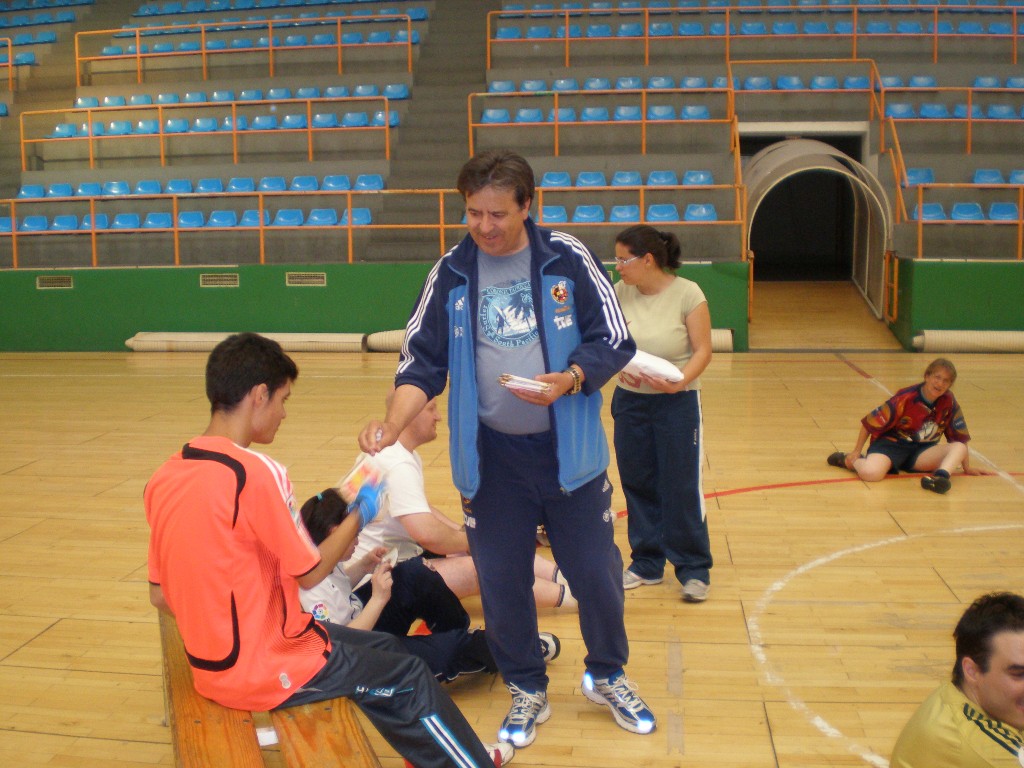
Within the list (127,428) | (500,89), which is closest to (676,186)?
(500,89)

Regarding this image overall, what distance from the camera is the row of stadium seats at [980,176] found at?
13982 millimetres

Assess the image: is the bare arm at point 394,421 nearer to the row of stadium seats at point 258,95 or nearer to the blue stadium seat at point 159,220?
the blue stadium seat at point 159,220

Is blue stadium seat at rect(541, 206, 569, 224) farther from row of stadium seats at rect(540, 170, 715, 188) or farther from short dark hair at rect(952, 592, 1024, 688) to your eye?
short dark hair at rect(952, 592, 1024, 688)

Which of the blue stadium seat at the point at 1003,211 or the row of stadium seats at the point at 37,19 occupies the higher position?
the row of stadium seats at the point at 37,19

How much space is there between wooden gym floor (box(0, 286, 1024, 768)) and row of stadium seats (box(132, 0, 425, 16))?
13.1 m

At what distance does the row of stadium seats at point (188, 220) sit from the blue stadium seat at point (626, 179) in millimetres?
3392

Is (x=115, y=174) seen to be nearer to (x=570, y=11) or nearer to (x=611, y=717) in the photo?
(x=570, y=11)

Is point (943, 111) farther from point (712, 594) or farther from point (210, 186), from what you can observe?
point (712, 594)

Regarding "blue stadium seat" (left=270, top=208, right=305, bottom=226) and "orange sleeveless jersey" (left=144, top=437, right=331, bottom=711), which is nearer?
"orange sleeveless jersey" (left=144, top=437, right=331, bottom=711)

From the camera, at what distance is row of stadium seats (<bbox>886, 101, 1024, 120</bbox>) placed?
15188 millimetres

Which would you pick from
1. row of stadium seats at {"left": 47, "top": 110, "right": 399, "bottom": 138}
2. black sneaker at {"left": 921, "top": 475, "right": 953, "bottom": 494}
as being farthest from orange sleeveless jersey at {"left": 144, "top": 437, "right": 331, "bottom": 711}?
row of stadium seats at {"left": 47, "top": 110, "right": 399, "bottom": 138}

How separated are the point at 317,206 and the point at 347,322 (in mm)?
2199

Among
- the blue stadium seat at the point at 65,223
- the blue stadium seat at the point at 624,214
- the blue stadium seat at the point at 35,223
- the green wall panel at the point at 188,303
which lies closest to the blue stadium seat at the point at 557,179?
the blue stadium seat at the point at 624,214

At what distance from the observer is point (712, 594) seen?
4578 millimetres
